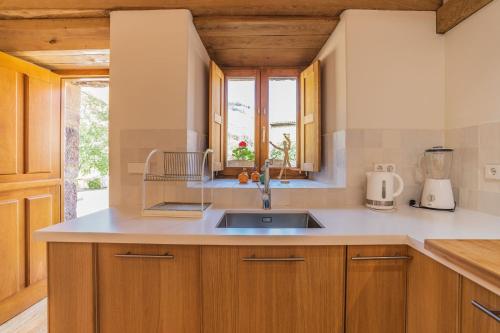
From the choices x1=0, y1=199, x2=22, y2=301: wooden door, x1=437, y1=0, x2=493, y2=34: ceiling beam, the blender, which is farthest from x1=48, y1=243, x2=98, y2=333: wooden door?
x1=437, y1=0, x2=493, y2=34: ceiling beam

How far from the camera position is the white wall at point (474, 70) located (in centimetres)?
130

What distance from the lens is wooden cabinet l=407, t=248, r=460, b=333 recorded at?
0.82 m

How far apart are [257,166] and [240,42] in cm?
105

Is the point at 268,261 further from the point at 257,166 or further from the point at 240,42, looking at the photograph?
the point at 240,42

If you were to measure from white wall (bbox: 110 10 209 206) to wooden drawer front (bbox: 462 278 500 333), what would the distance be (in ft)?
4.91

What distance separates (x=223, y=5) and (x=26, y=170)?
2031 mm

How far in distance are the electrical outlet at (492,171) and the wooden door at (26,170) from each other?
3.19 meters

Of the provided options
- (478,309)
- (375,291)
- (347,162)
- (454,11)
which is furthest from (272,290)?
(454,11)

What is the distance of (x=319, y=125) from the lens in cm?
189

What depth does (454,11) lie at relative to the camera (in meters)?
1.48

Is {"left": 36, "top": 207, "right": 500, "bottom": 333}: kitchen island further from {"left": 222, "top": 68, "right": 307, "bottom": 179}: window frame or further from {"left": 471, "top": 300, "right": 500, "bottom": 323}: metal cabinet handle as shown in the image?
{"left": 222, "top": 68, "right": 307, "bottom": 179}: window frame

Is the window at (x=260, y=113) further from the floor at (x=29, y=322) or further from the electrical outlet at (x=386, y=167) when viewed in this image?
the floor at (x=29, y=322)

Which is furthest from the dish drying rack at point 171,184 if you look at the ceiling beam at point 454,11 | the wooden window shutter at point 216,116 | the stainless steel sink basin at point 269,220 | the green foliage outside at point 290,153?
the ceiling beam at point 454,11

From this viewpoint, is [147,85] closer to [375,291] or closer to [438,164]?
[375,291]
